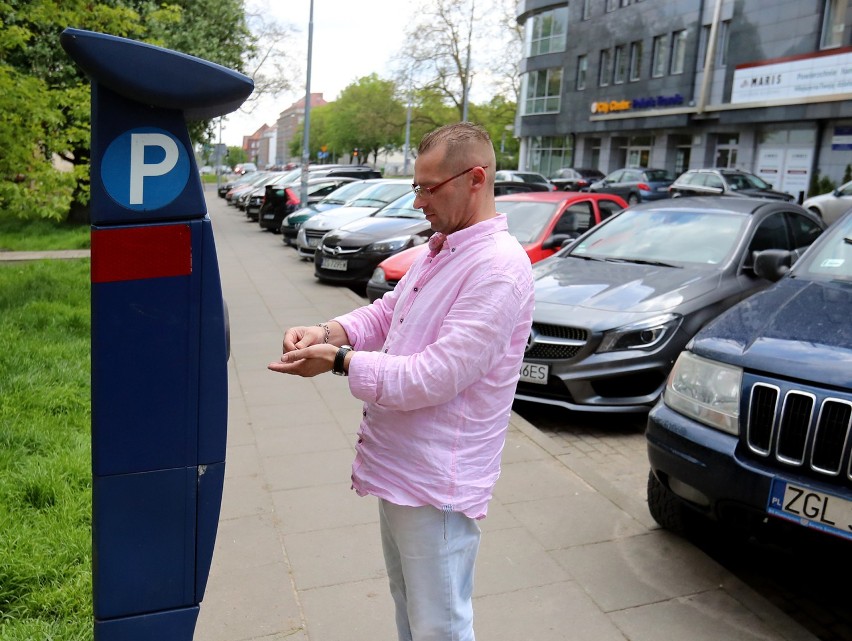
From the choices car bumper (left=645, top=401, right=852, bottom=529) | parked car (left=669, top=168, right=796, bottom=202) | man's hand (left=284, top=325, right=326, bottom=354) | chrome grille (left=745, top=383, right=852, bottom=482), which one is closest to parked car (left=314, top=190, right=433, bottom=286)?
car bumper (left=645, top=401, right=852, bottom=529)

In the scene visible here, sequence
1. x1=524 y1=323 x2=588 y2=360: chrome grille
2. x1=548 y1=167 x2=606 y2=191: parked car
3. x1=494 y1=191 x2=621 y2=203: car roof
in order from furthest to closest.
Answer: x1=548 y1=167 x2=606 y2=191: parked car < x1=494 y1=191 x2=621 y2=203: car roof < x1=524 y1=323 x2=588 y2=360: chrome grille

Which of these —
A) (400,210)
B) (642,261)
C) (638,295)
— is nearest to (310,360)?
(638,295)

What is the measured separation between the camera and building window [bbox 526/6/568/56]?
4281cm

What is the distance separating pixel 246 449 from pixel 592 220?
575 cm

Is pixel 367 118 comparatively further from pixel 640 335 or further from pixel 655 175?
pixel 640 335

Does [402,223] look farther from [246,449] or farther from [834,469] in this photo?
[834,469]

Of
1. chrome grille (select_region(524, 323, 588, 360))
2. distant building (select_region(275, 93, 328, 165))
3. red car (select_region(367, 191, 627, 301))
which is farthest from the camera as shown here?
distant building (select_region(275, 93, 328, 165))

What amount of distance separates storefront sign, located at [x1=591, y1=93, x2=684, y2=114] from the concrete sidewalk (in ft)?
102

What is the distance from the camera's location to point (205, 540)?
191cm

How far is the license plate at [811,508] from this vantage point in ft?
9.09

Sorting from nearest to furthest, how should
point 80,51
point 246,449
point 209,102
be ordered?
point 80,51 → point 209,102 → point 246,449

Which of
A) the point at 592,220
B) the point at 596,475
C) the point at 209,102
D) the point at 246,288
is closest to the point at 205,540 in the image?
the point at 209,102

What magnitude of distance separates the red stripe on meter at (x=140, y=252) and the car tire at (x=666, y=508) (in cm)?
263

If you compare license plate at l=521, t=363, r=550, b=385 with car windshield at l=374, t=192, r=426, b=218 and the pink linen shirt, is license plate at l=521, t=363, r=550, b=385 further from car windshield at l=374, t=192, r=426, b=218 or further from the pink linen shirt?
car windshield at l=374, t=192, r=426, b=218
